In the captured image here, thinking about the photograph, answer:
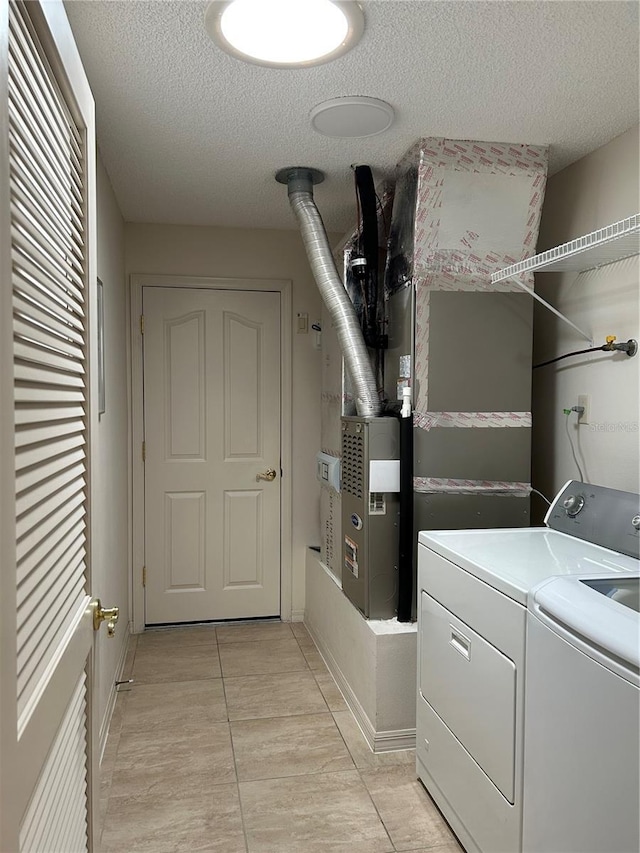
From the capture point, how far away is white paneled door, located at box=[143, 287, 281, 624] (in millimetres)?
3867

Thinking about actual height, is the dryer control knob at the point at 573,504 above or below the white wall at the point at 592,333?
below

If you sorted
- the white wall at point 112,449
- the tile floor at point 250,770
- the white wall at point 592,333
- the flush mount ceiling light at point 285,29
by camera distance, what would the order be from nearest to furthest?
1. the flush mount ceiling light at point 285,29
2. the tile floor at point 250,770
3. the white wall at point 592,333
4. the white wall at point 112,449

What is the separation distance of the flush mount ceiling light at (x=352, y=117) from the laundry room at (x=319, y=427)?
0.4 inches

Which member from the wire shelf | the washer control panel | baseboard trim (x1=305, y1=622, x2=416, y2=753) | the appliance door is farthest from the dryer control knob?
baseboard trim (x1=305, y1=622, x2=416, y2=753)

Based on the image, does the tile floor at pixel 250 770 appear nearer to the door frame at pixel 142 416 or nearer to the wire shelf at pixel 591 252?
the door frame at pixel 142 416

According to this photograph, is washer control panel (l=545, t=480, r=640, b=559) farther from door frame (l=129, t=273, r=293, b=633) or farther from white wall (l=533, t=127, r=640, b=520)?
door frame (l=129, t=273, r=293, b=633)

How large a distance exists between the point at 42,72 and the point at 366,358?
6.11ft

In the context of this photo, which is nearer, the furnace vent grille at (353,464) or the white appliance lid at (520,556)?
the white appliance lid at (520,556)

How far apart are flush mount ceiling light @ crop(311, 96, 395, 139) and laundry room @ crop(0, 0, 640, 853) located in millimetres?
10

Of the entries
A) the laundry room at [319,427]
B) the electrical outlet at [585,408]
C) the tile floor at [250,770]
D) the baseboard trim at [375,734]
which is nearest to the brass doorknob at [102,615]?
the laundry room at [319,427]

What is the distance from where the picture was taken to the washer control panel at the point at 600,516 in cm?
192

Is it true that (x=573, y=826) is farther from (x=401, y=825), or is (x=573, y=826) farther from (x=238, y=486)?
(x=238, y=486)

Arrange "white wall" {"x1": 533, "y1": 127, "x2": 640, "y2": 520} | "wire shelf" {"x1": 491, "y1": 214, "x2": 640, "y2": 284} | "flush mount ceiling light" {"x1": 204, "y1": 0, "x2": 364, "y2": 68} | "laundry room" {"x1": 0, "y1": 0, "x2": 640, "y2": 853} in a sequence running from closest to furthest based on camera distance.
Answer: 1. "laundry room" {"x1": 0, "y1": 0, "x2": 640, "y2": 853}
2. "flush mount ceiling light" {"x1": 204, "y1": 0, "x2": 364, "y2": 68}
3. "wire shelf" {"x1": 491, "y1": 214, "x2": 640, "y2": 284}
4. "white wall" {"x1": 533, "y1": 127, "x2": 640, "y2": 520}

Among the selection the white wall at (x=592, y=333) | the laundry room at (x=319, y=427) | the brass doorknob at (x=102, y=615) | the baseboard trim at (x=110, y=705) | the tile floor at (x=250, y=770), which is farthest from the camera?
the baseboard trim at (x=110, y=705)
